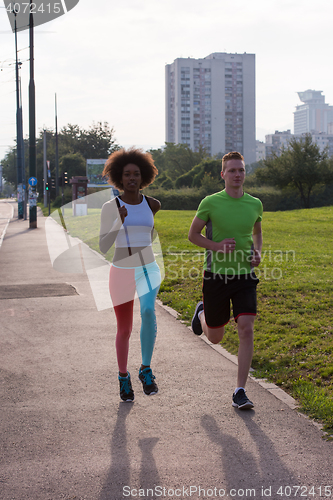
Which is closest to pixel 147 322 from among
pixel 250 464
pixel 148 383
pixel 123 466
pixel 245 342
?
pixel 148 383

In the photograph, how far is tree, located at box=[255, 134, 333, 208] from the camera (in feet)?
145

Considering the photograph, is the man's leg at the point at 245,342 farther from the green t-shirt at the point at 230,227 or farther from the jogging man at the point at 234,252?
the green t-shirt at the point at 230,227

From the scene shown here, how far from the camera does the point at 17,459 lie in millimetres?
3258

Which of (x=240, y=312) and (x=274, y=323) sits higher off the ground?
(x=240, y=312)

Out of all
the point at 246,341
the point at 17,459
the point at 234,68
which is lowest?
the point at 17,459

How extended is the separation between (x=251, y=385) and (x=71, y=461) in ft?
6.20

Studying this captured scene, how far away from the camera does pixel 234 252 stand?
4145 mm

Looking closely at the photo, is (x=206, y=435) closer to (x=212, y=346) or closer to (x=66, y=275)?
(x=212, y=346)

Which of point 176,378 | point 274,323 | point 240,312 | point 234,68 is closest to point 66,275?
point 274,323

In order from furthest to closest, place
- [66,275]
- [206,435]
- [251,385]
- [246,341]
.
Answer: [66,275] < [251,385] < [246,341] < [206,435]

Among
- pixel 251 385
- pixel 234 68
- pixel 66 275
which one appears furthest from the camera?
pixel 234 68

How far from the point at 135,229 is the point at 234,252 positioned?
78cm

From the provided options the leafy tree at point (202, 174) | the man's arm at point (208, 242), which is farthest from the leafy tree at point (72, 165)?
the man's arm at point (208, 242)

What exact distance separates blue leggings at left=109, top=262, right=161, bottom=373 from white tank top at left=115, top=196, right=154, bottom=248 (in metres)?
0.20
